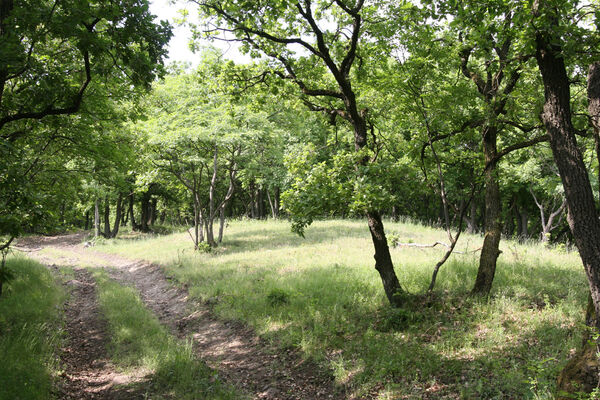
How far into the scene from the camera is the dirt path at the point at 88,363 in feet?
19.7

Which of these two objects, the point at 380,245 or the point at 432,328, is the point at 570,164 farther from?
the point at 380,245

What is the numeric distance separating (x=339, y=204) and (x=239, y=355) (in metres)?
3.94

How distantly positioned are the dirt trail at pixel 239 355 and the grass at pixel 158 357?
417 millimetres

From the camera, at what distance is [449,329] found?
6.97 meters

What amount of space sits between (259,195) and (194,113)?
81.8ft

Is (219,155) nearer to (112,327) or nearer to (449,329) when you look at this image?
(112,327)

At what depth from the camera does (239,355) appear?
7594 millimetres

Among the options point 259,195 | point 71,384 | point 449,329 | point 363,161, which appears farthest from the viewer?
point 259,195

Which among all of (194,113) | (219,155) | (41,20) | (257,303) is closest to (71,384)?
(257,303)

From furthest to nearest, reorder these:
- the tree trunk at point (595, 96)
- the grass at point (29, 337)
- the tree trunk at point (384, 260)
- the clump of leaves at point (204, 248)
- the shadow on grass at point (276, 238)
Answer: the shadow on grass at point (276, 238)
the clump of leaves at point (204, 248)
the tree trunk at point (384, 260)
the grass at point (29, 337)
the tree trunk at point (595, 96)

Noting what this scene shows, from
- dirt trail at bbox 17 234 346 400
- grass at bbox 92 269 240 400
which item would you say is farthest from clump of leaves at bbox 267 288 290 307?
grass at bbox 92 269 240 400

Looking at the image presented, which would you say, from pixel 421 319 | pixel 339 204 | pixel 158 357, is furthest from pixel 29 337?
pixel 421 319

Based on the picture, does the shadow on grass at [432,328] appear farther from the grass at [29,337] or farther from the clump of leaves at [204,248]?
the clump of leaves at [204,248]

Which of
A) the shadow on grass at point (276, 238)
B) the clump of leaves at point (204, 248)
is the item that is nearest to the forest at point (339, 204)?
the clump of leaves at point (204, 248)
